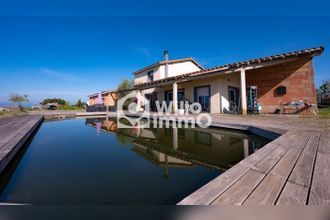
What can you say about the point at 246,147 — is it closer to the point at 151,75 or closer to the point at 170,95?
the point at 170,95

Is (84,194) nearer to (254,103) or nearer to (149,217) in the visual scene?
(149,217)

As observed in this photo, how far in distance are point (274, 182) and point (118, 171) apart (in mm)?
1970

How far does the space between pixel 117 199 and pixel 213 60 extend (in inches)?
840

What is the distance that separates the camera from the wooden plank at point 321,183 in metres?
1.09

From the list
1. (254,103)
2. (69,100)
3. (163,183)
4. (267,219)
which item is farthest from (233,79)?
(69,100)

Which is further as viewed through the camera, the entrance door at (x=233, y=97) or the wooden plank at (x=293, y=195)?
the entrance door at (x=233, y=97)

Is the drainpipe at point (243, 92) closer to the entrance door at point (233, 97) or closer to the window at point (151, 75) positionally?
the entrance door at point (233, 97)

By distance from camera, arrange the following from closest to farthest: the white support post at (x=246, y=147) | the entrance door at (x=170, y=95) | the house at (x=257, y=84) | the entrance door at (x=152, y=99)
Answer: the white support post at (x=246, y=147) → the house at (x=257, y=84) → the entrance door at (x=170, y=95) → the entrance door at (x=152, y=99)

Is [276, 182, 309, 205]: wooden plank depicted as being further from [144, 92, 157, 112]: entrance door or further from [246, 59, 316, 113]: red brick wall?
[144, 92, 157, 112]: entrance door

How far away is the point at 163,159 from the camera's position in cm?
298

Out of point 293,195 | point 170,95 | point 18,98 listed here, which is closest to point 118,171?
point 293,195

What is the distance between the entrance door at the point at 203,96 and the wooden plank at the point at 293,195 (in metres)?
9.21

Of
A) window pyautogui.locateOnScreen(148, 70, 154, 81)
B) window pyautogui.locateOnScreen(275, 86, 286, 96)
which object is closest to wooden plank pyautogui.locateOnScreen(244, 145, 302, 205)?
window pyautogui.locateOnScreen(275, 86, 286, 96)

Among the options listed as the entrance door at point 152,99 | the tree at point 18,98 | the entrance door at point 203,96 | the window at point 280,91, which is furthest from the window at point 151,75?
the tree at point 18,98
